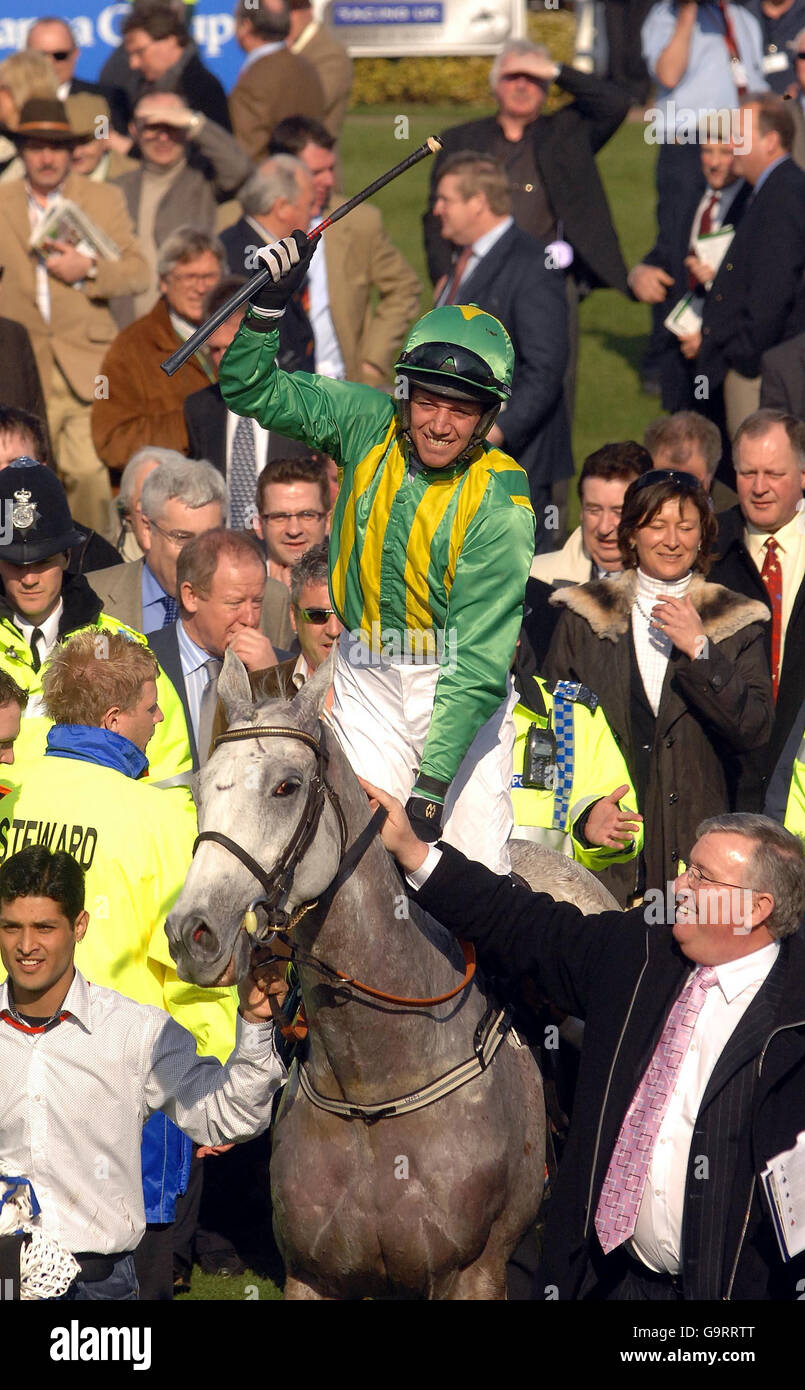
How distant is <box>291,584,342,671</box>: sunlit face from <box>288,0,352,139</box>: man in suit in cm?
915

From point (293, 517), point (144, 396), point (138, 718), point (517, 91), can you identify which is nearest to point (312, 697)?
point (138, 718)

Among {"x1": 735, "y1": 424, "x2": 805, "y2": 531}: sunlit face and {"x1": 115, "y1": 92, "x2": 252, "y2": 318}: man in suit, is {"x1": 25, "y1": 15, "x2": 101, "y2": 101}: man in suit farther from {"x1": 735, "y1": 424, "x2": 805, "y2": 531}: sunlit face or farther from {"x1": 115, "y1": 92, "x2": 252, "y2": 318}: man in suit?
{"x1": 735, "y1": 424, "x2": 805, "y2": 531}: sunlit face

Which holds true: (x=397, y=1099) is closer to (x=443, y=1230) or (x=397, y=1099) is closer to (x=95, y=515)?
(x=443, y=1230)

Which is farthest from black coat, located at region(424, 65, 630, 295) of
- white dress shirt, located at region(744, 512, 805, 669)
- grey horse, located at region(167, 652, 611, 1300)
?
grey horse, located at region(167, 652, 611, 1300)

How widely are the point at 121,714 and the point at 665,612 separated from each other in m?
2.22

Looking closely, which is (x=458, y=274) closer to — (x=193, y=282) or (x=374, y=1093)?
(x=193, y=282)

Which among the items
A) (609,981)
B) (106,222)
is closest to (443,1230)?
(609,981)

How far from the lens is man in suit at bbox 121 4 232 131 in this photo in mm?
13789

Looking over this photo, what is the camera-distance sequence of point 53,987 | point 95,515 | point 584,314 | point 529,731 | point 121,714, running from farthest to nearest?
1. point 584,314
2. point 95,515
3. point 529,731
4. point 121,714
5. point 53,987

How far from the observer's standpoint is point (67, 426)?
36.9 feet

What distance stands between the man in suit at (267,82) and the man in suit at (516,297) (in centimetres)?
358

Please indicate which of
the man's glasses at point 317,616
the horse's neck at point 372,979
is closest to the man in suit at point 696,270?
the man's glasses at point 317,616

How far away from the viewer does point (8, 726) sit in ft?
19.8

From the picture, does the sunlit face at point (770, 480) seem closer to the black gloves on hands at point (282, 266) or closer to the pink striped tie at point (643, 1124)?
the black gloves on hands at point (282, 266)
